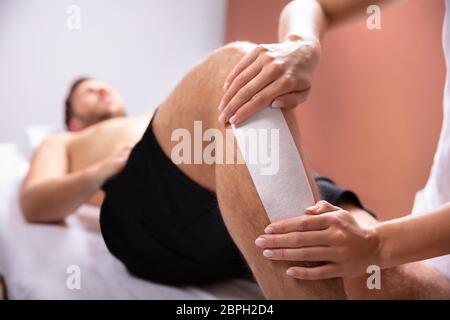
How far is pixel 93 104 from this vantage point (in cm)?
166

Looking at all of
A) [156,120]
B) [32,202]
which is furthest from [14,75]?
[156,120]

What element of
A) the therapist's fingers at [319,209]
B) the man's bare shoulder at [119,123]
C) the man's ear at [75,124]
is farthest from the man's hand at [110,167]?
the man's ear at [75,124]

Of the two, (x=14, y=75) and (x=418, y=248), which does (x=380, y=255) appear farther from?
(x=14, y=75)

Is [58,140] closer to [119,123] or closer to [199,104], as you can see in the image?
[119,123]

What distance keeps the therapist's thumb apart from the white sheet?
0.43m

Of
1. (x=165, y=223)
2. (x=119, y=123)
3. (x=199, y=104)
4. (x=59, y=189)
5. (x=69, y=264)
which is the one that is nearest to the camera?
(x=199, y=104)

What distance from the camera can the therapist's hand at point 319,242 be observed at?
578 millimetres

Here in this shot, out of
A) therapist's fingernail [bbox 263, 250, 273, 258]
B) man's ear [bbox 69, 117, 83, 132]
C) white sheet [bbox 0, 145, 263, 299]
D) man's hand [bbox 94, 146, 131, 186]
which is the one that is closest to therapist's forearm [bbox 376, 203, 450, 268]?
therapist's fingernail [bbox 263, 250, 273, 258]

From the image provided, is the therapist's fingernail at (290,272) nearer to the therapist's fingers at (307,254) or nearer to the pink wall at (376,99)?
the therapist's fingers at (307,254)

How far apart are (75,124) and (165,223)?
950 millimetres

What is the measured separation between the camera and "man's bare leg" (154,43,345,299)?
61cm

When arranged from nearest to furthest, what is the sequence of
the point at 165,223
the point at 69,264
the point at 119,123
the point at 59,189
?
the point at 165,223, the point at 69,264, the point at 59,189, the point at 119,123

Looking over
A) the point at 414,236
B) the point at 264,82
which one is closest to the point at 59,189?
the point at 264,82
